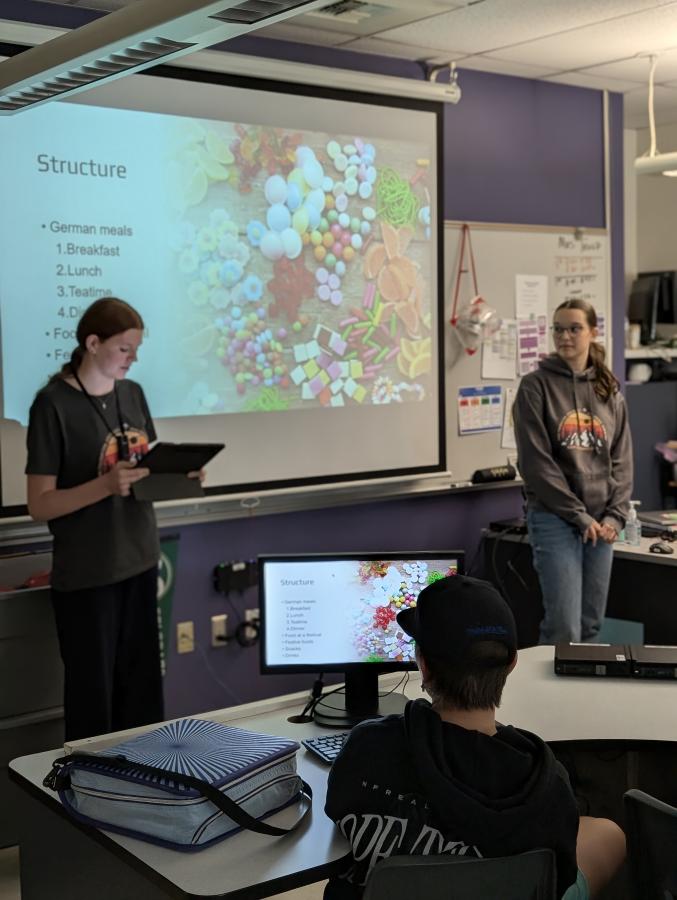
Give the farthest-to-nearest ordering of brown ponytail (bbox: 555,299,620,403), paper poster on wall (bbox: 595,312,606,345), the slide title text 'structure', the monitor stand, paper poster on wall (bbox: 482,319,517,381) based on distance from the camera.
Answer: paper poster on wall (bbox: 595,312,606,345) → paper poster on wall (bbox: 482,319,517,381) → brown ponytail (bbox: 555,299,620,403) → the slide title text 'structure' → the monitor stand

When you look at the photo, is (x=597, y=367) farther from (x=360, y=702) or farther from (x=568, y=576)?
(x=360, y=702)

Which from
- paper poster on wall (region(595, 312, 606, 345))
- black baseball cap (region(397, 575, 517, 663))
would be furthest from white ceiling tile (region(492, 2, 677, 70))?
black baseball cap (region(397, 575, 517, 663))

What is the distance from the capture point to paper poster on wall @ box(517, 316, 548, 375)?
17.6ft

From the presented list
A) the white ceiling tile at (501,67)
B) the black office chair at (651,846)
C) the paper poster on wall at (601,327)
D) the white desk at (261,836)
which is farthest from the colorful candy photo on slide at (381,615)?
the paper poster on wall at (601,327)

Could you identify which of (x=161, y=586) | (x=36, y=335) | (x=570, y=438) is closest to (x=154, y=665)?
(x=161, y=586)

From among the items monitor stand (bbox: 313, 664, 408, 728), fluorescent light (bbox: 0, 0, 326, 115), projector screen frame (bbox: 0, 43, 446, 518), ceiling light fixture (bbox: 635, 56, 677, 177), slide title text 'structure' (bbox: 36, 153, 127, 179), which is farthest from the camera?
ceiling light fixture (bbox: 635, 56, 677, 177)

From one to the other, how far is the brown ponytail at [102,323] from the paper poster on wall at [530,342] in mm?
2362

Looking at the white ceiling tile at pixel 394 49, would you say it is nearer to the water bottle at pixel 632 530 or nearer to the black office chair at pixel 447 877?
the water bottle at pixel 632 530

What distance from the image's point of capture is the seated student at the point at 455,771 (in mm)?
1814

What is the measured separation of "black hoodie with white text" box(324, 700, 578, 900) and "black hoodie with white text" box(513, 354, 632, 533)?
2.31 m

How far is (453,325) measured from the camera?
16.6 ft

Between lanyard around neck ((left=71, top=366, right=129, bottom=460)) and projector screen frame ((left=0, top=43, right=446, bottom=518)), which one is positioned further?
projector screen frame ((left=0, top=43, right=446, bottom=518))

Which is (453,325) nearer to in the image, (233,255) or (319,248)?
(319,248)

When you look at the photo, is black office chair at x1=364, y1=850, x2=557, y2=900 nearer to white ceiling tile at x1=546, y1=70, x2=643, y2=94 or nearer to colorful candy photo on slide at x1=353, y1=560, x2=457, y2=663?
colorful candy photo on slide at x1=353, y1=560, x2=457, y2=663
